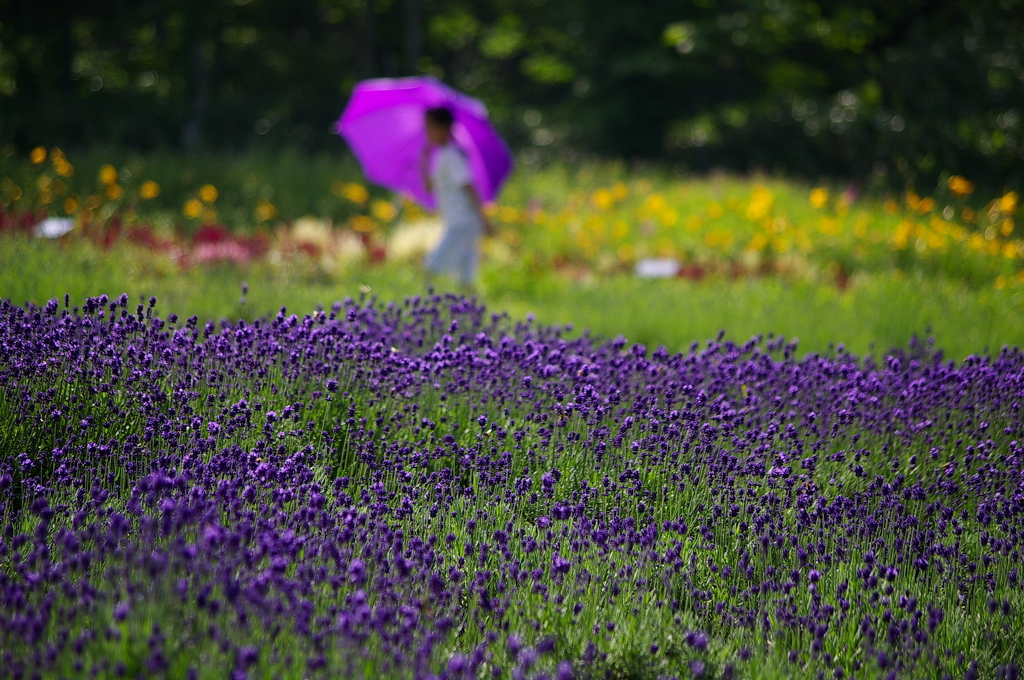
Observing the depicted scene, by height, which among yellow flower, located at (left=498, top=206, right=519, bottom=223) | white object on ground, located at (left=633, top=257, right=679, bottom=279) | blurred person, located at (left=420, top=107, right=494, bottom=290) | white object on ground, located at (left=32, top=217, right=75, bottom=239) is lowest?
white object on ground, located at (left=633, top=257, right=679, bottom=279)

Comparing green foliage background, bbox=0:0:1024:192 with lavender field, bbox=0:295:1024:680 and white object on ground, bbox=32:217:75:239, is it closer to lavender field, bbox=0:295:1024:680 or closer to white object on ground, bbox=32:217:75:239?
white object on ground, bbox=32:217:75:239

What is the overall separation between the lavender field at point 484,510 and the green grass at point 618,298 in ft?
4.70

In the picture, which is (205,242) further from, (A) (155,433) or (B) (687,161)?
(B) (687,161)

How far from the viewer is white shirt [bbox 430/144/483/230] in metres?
7.06

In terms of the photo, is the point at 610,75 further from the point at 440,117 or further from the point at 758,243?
the point at 440,117

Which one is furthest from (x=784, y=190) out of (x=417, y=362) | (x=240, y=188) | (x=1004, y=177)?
(x=417, y=362)

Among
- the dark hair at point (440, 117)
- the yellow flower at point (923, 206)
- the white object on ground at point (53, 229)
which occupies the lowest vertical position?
the yellow flower at point (923, 206)

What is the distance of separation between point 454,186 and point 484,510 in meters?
4.40

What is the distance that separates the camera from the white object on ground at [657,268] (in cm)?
912

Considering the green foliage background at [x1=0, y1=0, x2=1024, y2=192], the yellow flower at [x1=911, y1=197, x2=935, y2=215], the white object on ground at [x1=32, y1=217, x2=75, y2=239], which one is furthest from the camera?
the green foliage background at [x1=0, y1=0, x2=1024, y2=192]

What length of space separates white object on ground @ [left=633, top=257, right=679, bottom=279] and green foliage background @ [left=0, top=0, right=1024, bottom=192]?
19.4 feet

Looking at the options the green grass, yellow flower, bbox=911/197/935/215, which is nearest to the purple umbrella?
the green grass

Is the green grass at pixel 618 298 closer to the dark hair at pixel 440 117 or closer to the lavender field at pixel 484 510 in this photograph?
the dark hair at pixel 440 117

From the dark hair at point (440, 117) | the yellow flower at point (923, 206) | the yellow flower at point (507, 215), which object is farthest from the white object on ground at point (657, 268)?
the yellow flower at point (923, 206)
